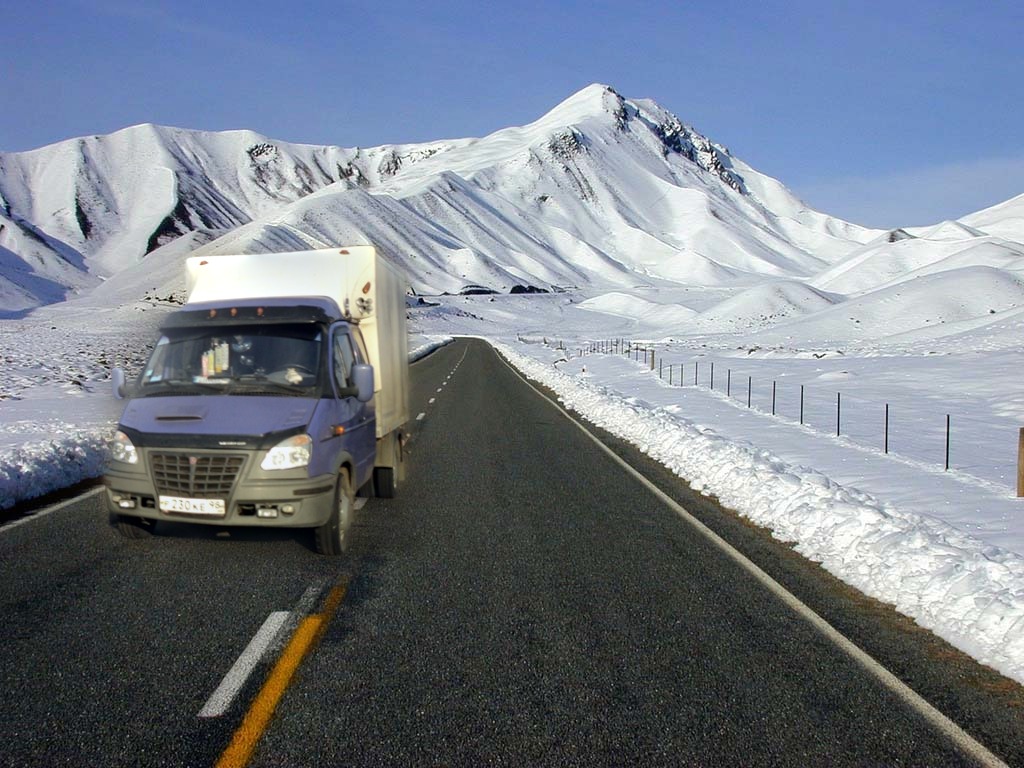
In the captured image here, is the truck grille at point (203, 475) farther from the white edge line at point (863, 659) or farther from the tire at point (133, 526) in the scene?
the white edge line at point (863, 659)

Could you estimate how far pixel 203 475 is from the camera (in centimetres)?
657

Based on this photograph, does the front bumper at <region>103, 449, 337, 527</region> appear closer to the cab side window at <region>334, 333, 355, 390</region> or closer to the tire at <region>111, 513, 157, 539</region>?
the tire at <region>111, 513, 157, 539</region>

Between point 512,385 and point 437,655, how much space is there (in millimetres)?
24170

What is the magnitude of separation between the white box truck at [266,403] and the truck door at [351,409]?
0.07 feet

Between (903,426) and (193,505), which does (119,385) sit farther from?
(903,426)

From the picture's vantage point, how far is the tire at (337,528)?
7176 mm

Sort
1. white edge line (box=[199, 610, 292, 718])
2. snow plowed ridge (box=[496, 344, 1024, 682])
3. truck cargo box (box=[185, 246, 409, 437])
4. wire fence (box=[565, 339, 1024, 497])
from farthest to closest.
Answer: wire fence (box=[565, 339, 1024, 497]) → truck cargo box (box=[185, 246, 409, 437]) → snow plowed ridge (box=[496, 344, 1024, 682]) → white edge line (box=[199, 610, 292, 718])

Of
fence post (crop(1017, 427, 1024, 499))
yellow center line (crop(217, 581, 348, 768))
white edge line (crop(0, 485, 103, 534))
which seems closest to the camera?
yellow center line (crop(217, 581, 348, 768))

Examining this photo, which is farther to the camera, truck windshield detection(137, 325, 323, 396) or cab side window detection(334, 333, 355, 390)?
cab side window detection(334, 333, 355, 390)

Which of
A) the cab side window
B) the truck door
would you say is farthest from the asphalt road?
the cab side window

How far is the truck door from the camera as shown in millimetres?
7699

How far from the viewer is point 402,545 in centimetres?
778

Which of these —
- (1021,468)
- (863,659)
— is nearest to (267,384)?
(863,659)

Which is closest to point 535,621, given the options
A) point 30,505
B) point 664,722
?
point 664,722
